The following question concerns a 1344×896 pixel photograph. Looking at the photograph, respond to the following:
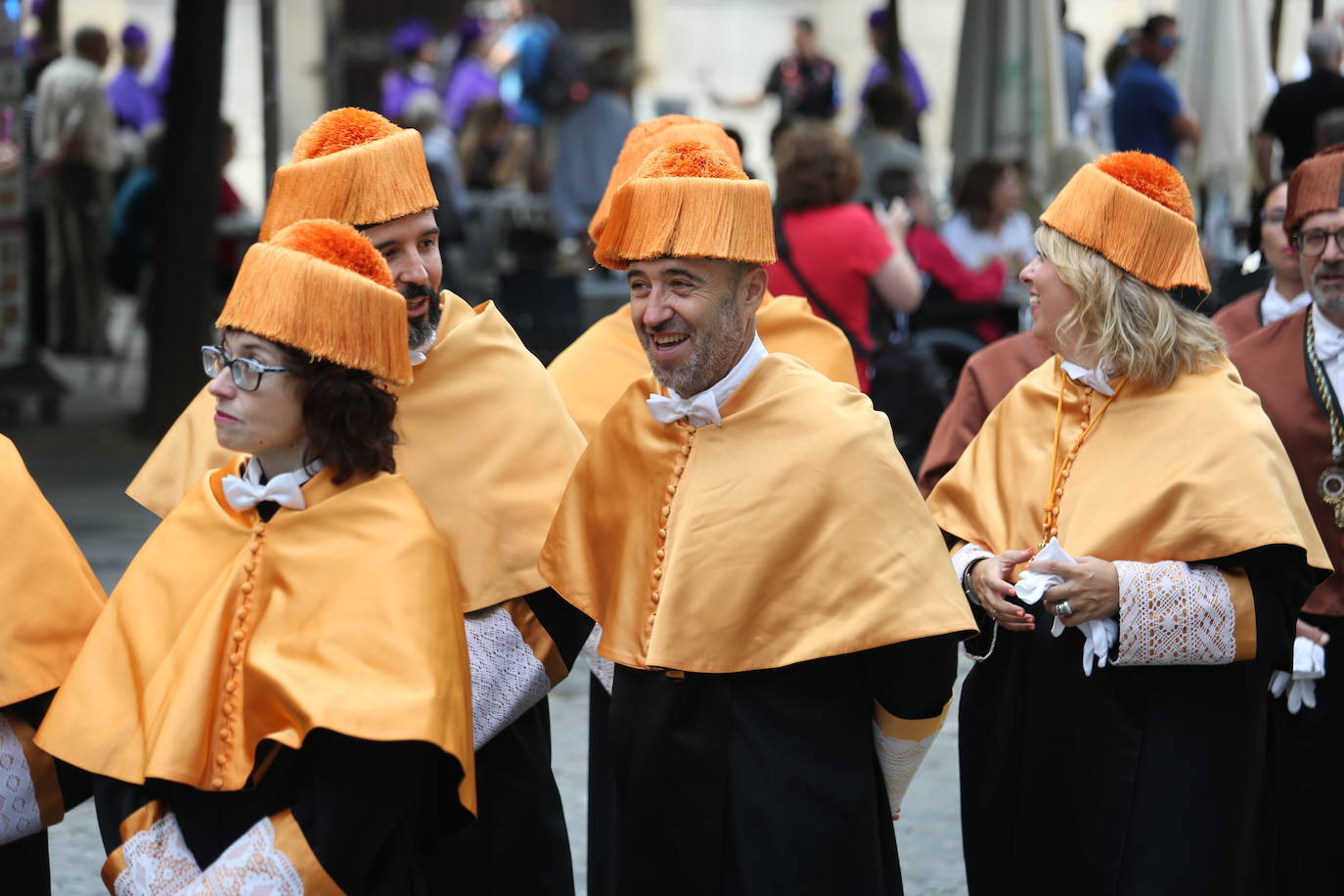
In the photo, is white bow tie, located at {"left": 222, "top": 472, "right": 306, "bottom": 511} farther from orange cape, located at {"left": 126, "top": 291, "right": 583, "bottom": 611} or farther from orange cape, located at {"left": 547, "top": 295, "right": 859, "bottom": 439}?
orange cape, located at {"left": 547, "top": 295, "right": 859, "bottom": 439}

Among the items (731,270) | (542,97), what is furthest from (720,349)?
(542,97)

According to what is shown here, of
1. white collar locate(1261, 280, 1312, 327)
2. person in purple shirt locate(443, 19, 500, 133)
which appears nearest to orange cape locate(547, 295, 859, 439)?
white collar locate(1261, 280, 1312, 327)

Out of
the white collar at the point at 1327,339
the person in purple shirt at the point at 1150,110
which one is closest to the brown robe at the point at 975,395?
the white collar at the point at 1327,339

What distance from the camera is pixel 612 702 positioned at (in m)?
3.73

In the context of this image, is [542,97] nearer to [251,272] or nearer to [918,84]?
[918,84]

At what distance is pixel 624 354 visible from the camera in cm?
501

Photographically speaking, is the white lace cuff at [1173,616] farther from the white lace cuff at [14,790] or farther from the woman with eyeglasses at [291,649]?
the white lace cuff at [14,790]

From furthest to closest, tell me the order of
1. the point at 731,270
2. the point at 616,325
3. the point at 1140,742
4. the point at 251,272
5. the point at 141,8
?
the point at 141,8
the point at 616,325
the point at 1140,742
the point at 731,270
the point at 251,272

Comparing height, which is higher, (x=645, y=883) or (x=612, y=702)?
(x=612, y=702)

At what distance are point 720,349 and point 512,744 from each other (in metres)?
0.90

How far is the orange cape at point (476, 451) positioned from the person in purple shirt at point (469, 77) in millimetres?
16179

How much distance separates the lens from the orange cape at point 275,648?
2953 millimetres

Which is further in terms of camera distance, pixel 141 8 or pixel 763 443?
pixel 141 8

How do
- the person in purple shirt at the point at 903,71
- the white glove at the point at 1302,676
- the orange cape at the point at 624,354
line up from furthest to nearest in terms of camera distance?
the person in purple shirt at the point at 903,71 < the orange cape at the point at 624,354 < the white glove at the point at 1302,676
